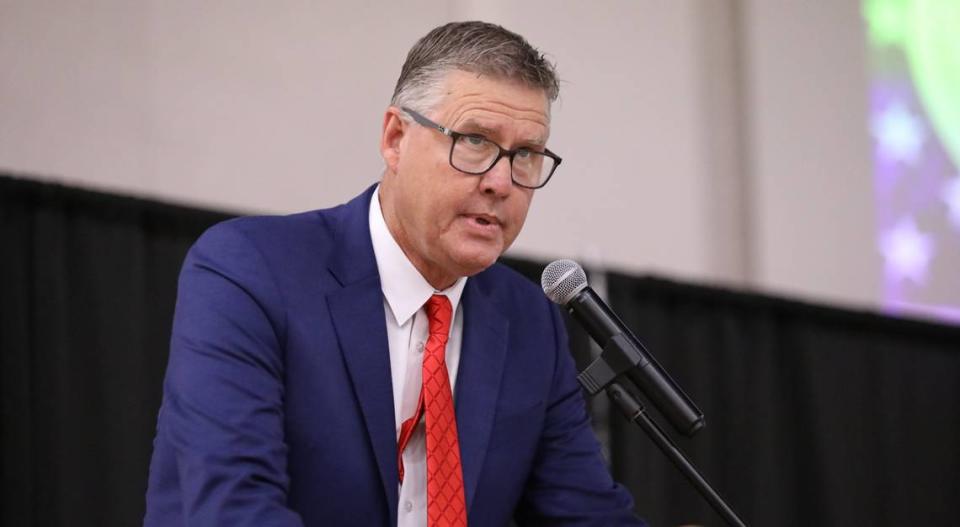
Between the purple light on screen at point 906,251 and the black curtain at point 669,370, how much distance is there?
29 cm

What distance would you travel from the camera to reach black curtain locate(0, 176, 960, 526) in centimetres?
386

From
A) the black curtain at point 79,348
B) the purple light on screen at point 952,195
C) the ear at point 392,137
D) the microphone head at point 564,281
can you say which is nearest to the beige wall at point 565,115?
the black curtain at point 79,348

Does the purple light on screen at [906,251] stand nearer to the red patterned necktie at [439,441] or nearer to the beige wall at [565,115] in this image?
the beige wall at [565,115]

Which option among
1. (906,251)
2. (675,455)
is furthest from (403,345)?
(906,251)

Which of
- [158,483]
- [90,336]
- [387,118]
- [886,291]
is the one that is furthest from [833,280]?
[158,483]

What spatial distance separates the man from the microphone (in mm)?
306

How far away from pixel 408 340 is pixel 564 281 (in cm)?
46

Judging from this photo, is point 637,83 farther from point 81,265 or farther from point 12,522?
point 12,522

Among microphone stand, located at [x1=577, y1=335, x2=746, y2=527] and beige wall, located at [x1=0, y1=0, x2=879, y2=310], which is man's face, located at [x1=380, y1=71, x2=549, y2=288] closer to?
microphone stand, located at [x1=577, y1=335, x2=746, y2=527]

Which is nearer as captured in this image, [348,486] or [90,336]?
[348,486]

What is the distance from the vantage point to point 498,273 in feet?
8.39

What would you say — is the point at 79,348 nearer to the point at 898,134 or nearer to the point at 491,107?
the point at 491,107

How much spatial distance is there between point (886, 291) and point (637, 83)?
1456 mm

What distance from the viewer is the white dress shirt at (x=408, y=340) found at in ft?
7.25
